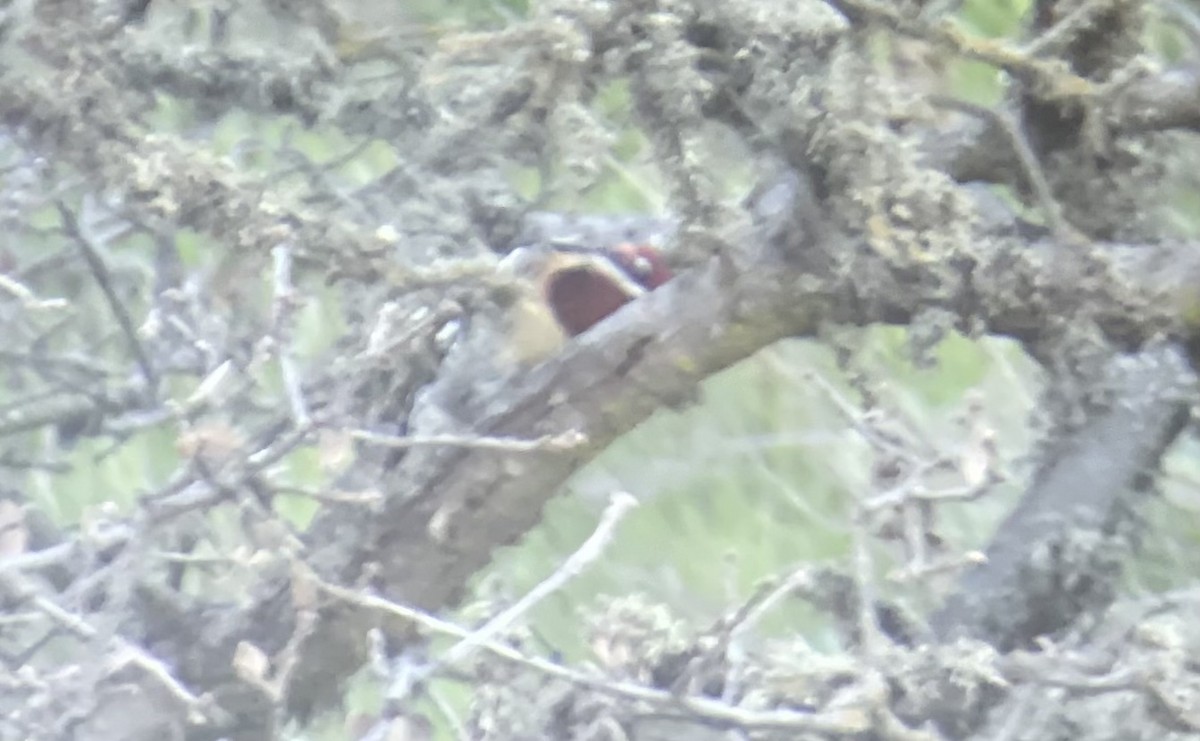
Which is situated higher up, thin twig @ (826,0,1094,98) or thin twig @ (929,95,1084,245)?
thin twig @ (826,0,1094,98)

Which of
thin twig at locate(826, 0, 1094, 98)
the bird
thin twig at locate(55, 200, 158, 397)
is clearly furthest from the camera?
thin twig at locate(55, 200, 158, 397)

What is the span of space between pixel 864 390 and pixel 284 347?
0.28m

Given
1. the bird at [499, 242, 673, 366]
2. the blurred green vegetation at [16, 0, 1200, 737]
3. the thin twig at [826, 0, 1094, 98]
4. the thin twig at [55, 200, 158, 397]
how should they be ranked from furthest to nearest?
the blurred green vegetation at [16, 0, 1200, 737]
the thin twig at [55, 200, 158, 397]
the bird at [499, 242, 673, 366]
the thin twig at [826, 0, 1094, 98]

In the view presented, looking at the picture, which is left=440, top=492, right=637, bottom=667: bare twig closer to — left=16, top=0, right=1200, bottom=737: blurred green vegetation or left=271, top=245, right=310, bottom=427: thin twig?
left=271, top=245, right=310, bottom=427: thin twig

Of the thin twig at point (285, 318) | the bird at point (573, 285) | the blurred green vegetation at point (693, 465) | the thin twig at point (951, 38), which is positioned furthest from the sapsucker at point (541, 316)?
the blurred green vegetation at point (693, 465)

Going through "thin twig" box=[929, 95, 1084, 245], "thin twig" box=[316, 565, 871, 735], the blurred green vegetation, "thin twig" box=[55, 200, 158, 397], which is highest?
"thin twig" box=[929, 95, 1084, 245]

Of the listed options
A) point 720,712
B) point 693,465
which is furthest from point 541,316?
point 693,465

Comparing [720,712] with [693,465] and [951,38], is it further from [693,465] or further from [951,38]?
[693,465]

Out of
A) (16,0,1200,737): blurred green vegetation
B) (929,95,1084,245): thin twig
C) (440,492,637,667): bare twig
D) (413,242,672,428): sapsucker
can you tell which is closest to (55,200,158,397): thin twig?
(16,0,1200,737): blurred green vegetation

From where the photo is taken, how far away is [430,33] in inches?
37.3

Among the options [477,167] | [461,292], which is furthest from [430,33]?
[461,292]

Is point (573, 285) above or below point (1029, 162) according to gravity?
below

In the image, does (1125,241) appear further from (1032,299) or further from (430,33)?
(430,33)

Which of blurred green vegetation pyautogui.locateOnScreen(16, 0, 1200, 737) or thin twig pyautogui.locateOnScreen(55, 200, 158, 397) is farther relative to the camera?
blurred green vegetation pyautogui.locateOnScreen(16, 0, 1200, 737)
